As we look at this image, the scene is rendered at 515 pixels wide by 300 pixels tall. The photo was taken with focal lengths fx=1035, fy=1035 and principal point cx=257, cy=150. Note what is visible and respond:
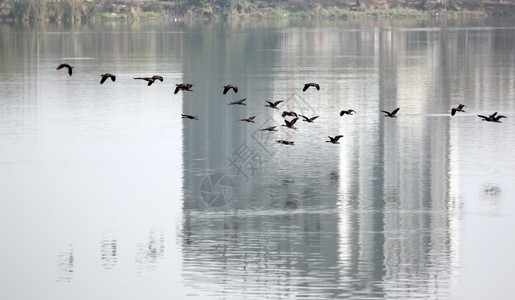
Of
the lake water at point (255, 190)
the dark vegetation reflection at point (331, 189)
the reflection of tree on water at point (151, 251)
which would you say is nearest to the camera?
the lake water at point (255, 190)

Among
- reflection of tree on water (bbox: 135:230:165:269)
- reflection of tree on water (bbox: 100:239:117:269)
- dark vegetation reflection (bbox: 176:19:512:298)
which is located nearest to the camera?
dark vegetation reflection (bbox: 176:19:512:298)

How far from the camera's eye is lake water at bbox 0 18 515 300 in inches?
1325

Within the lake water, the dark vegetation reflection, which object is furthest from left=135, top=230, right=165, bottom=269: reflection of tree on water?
the dark vegetation reflection

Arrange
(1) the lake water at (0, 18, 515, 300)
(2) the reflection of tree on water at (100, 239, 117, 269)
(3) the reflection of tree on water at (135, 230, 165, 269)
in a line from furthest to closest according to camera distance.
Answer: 1. (3) the reflection of tree on water at (135, 230, 165, 269)
2. (2) the reflection of tree on water at (100, 239, 117, 269)
3. (1) the lake water at (0, 18, 515, 300)

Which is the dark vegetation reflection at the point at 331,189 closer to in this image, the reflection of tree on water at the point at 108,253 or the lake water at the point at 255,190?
the lake water at the point at 255,190

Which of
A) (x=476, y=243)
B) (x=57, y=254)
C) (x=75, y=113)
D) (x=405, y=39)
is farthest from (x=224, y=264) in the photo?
(x=405, y=39)

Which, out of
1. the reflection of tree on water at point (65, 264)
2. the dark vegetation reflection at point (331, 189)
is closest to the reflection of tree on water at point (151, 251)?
the dark vegetation reflection at point (331, 189)

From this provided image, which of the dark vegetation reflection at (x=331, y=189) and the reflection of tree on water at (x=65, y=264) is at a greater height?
the dark vegetation reflection at (x=331, y=189)

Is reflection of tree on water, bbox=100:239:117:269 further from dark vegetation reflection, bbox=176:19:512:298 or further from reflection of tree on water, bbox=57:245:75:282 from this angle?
dark vegetation reflection, bbox=176:19:512:298

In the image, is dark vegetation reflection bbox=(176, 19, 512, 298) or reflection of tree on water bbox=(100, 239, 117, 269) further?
reflection of tree on water bbox=(100, 239, 117, 269)

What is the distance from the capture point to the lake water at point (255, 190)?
3366 centimetres

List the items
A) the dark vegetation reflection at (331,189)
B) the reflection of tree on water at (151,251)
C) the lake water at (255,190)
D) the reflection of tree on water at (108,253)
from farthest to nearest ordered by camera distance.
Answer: the reflection of tree on water at (151,251) → the reflection of tree on water at (108,253) → the dark vegetation reflection at (331,189) → the lake water at (255,190)

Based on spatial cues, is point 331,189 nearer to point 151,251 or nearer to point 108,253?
point 151,251

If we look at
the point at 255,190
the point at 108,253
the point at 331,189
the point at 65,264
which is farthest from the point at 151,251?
the point at 331,189
